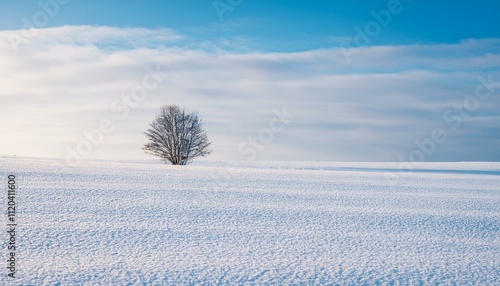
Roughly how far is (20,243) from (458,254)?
10807mm

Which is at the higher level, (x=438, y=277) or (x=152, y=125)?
(x=152, y=125)

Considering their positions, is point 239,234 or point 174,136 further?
point 174,136

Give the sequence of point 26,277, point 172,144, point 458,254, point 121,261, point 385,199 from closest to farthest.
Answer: point 26,277 → point 121,261 → point 458,254 → point 385,199 → point 172,144

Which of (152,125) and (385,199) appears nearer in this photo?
Answer: (385,199)

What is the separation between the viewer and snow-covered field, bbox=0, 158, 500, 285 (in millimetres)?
8734

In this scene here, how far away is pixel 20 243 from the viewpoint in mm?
9523

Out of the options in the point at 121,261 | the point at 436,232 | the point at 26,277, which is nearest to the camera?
the point at 26,277

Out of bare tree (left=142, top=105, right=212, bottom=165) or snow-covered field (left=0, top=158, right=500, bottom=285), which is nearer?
snow-covered field (left=0, top=158, right=500, bottom=285)

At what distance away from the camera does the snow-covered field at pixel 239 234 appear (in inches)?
344

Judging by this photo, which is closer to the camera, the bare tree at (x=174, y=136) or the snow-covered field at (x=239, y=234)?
the snow-covered field at (x=239, y=234)

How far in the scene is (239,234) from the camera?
36.7 ft

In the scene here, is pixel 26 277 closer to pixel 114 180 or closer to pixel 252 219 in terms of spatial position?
pixel 252 219

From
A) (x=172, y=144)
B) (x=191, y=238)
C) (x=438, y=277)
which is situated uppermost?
(x=172, y=144)

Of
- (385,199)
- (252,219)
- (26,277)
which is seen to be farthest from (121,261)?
(385,199)
